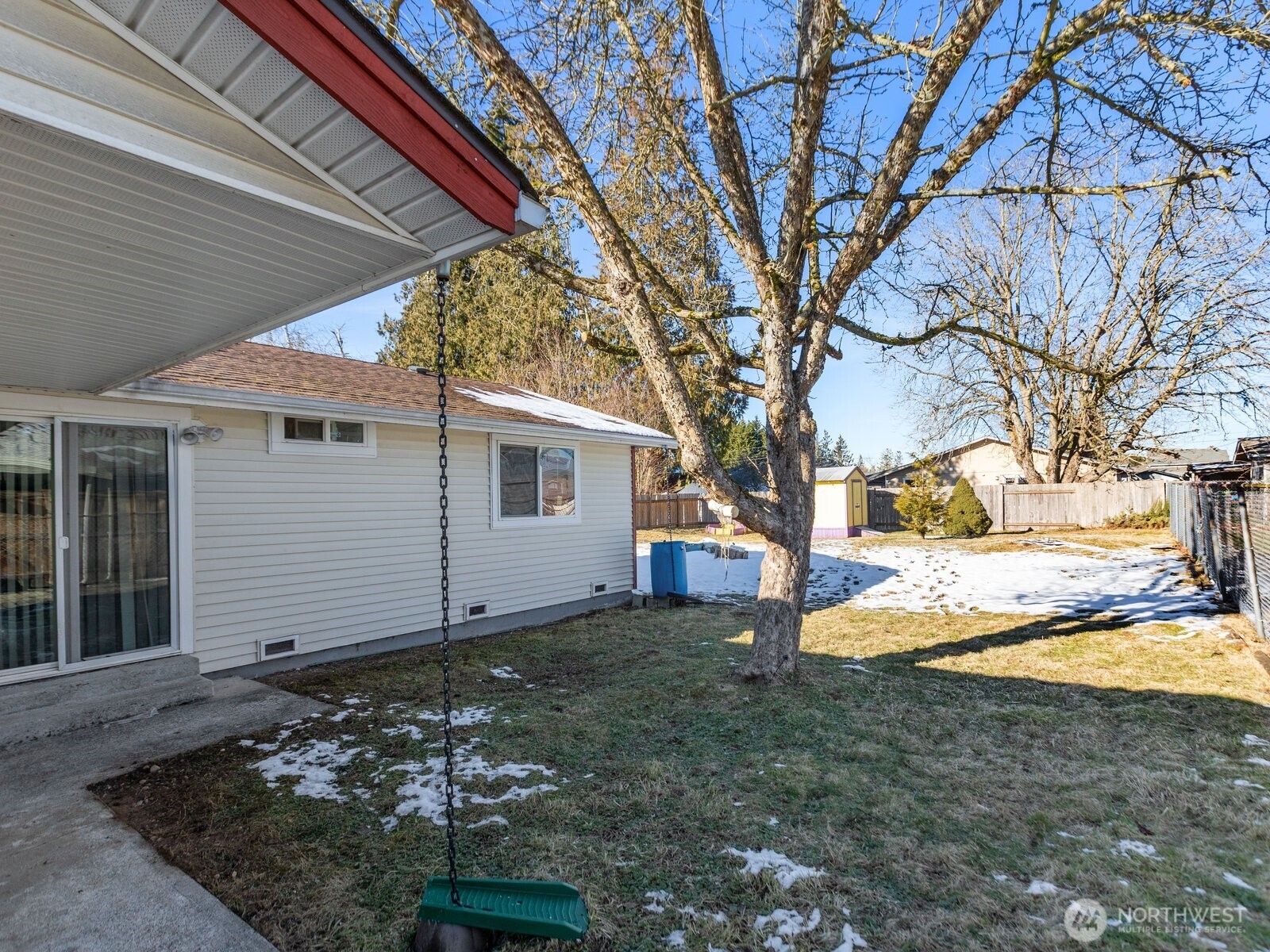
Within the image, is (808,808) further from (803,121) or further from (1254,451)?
(1254,451)

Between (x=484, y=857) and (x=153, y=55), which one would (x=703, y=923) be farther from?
(x=153, y=55)

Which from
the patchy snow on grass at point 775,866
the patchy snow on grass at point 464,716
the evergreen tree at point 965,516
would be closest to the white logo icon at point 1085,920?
the patchy snow on grass at point 775,866

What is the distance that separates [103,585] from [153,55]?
4.68 meters

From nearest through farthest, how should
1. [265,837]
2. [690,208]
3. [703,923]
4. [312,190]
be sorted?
[312,190]
[703,923]
[265,837]
[690,208]

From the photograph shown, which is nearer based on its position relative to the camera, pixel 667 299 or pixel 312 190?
pixel 312 190

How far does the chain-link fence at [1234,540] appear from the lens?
6.07 metres

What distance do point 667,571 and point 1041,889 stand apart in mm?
7562

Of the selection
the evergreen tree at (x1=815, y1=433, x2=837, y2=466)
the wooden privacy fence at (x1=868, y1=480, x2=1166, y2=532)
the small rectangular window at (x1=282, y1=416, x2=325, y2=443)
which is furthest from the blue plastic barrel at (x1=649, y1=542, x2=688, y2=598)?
the evergreen tree at (x1=815, y1=433, x2=837, y2=466)

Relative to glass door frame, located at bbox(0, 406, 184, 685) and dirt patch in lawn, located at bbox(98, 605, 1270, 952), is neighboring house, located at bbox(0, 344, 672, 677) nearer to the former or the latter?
glass door frame, located at bbox(0, 406, 184, 685)

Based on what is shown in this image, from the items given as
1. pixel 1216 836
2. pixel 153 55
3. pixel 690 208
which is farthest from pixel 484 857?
pixel 690 208

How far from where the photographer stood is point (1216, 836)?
282 cm

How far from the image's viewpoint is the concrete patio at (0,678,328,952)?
2266 millimetres

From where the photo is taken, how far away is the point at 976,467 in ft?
106

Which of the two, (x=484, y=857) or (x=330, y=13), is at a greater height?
(x=330, y=13)
